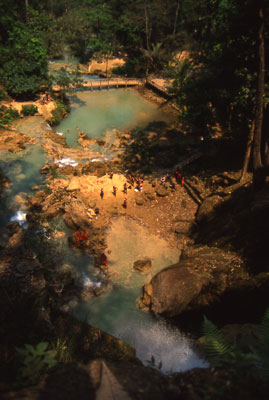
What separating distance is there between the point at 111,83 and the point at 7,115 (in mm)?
17439

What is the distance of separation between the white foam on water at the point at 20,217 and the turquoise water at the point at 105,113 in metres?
10.5

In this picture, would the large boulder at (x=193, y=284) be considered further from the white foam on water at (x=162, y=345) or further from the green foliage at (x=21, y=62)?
the green foliage at (x=21, y=62)

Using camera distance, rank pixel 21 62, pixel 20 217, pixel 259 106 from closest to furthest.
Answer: pixel 259 106 → pixel 20 217 → pixel 21 62

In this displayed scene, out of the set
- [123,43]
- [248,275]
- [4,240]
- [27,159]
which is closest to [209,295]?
[248,275]

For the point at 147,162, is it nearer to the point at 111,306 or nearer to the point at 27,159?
the point at 27,159

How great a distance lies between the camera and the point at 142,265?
50.2 ft

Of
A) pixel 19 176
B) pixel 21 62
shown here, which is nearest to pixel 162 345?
pixel 19 176

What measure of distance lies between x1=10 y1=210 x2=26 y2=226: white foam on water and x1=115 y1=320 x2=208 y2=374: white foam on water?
958 cm

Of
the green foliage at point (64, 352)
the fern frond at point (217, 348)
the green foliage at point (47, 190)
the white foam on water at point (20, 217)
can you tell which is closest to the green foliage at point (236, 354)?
the fern frond at point (217, 348)

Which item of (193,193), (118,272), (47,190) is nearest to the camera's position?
(118,272)

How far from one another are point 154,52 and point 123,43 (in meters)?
9.59

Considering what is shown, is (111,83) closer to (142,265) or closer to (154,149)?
(154,149)

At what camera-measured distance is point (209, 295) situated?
41.2ft

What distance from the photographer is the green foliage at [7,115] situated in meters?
27.2
